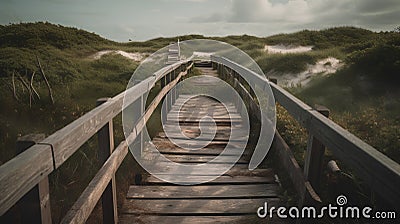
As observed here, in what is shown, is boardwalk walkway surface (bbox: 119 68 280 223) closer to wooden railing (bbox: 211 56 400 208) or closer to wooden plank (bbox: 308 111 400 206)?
wooden railing (bbox: 211 56 400 208)

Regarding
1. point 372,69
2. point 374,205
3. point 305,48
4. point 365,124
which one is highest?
point 305,48

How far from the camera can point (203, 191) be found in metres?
3.67

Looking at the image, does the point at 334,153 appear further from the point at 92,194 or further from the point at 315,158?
the point at 92,194

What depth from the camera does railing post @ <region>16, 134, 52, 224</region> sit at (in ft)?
4.91

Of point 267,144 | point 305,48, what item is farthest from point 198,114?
point 305,48

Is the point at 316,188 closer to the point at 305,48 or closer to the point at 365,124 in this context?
the point at 365,124

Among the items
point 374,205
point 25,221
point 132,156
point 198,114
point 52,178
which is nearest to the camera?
point 25,221

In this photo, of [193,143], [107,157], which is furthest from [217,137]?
[107,157]

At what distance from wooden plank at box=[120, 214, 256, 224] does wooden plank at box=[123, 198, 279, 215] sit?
70mm

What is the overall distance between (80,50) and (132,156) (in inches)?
744

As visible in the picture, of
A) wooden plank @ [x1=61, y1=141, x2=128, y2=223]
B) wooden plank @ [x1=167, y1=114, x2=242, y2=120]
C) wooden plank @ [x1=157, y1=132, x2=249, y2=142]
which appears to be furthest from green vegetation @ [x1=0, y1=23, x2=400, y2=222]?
wooden plank @ [x1=61, y1=141, x2=128, y2=223]

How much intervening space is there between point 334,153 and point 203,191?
5.96 feet

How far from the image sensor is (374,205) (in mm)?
2785

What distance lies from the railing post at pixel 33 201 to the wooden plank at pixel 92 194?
0.30 metres
